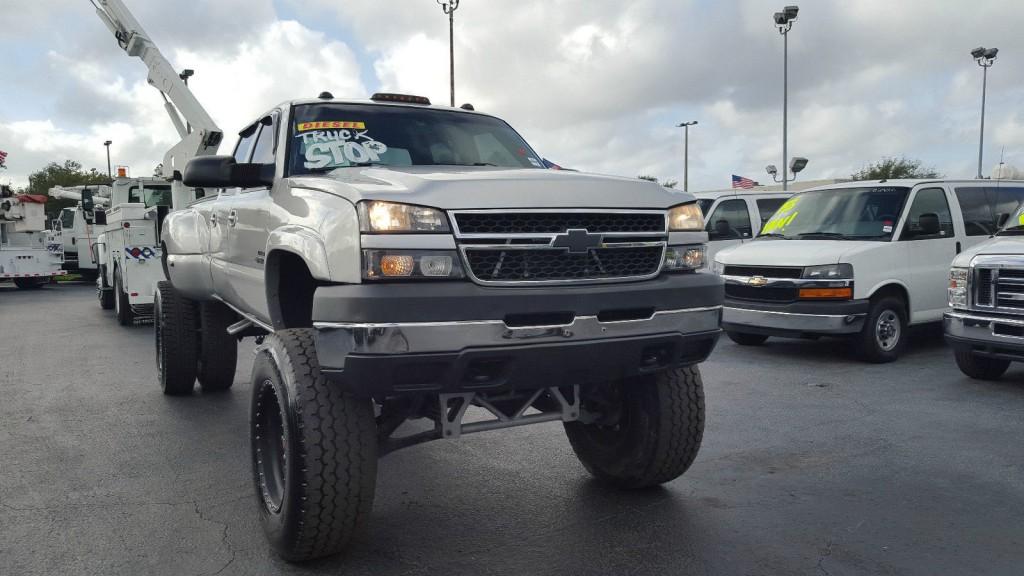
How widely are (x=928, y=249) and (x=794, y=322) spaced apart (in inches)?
73.7

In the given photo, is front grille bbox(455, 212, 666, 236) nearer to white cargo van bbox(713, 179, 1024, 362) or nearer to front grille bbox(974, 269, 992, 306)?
front grille bbox(974, 269, 992, 306)

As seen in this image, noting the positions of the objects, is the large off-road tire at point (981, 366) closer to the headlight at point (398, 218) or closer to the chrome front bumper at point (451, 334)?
the chrome front bumper at point (451, 334)

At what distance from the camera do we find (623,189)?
12.4ft

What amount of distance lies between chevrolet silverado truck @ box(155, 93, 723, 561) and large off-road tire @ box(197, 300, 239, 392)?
2.71 metres

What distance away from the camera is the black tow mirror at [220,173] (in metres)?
4.24

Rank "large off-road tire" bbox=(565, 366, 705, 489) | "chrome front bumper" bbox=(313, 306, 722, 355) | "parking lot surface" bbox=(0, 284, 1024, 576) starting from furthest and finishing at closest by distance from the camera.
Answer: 1. "large off-road tire" bbox=(565, 366, 705, 489)
2. "parking lot surface" bbox=(0, 284, 1024, 576)
3. "chrome front bumper" bbox=(313, 306, 722, 355)

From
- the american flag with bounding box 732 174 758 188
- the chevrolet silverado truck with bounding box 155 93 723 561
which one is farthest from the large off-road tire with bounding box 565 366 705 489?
the american flag with bounding box 732 174 758 188

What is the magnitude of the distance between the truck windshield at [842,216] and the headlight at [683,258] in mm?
5858

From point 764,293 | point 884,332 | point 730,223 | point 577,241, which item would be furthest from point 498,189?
point 730,223

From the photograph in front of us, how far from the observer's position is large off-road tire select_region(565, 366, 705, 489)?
4.36 meters

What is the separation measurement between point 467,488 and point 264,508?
120 cm

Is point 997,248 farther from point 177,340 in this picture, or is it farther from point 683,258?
point 177,340

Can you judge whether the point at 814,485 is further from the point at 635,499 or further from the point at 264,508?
the point at 264,508

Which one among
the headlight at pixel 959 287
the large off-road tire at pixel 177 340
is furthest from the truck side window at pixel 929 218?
the large off-road tire at pixel 177 340
